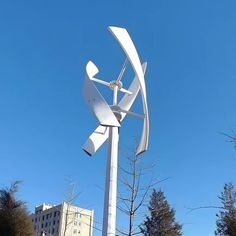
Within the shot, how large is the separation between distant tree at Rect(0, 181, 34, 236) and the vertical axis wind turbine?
4348mm

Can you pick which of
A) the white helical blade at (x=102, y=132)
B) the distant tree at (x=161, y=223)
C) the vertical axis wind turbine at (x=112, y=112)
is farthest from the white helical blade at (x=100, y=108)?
the distant tree at (x=161, y=223)

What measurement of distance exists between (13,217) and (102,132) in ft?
17.4

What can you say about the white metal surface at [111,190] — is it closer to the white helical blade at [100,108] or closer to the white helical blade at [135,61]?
the white helical blade at [135,61]

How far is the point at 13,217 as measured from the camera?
1748 cm

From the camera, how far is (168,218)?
125ft

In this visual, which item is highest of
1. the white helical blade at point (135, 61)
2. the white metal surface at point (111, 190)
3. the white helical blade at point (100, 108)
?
the white helical blade at point (135, 61)

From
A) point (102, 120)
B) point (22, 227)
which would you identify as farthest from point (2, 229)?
point (102, 120)

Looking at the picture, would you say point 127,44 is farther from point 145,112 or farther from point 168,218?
point 168,218

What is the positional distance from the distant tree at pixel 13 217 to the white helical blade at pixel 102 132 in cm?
435

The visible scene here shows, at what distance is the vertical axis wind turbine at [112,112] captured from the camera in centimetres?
1409

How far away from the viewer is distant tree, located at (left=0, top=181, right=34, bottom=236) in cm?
1712

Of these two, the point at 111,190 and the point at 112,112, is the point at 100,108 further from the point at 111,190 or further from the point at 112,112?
the point at 111,190

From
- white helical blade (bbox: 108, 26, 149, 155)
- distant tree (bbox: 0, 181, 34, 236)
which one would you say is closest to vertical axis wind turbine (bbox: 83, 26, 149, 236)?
white helical blade (bbox: 108, 26, 149, 155)

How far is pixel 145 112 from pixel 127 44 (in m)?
2.75
